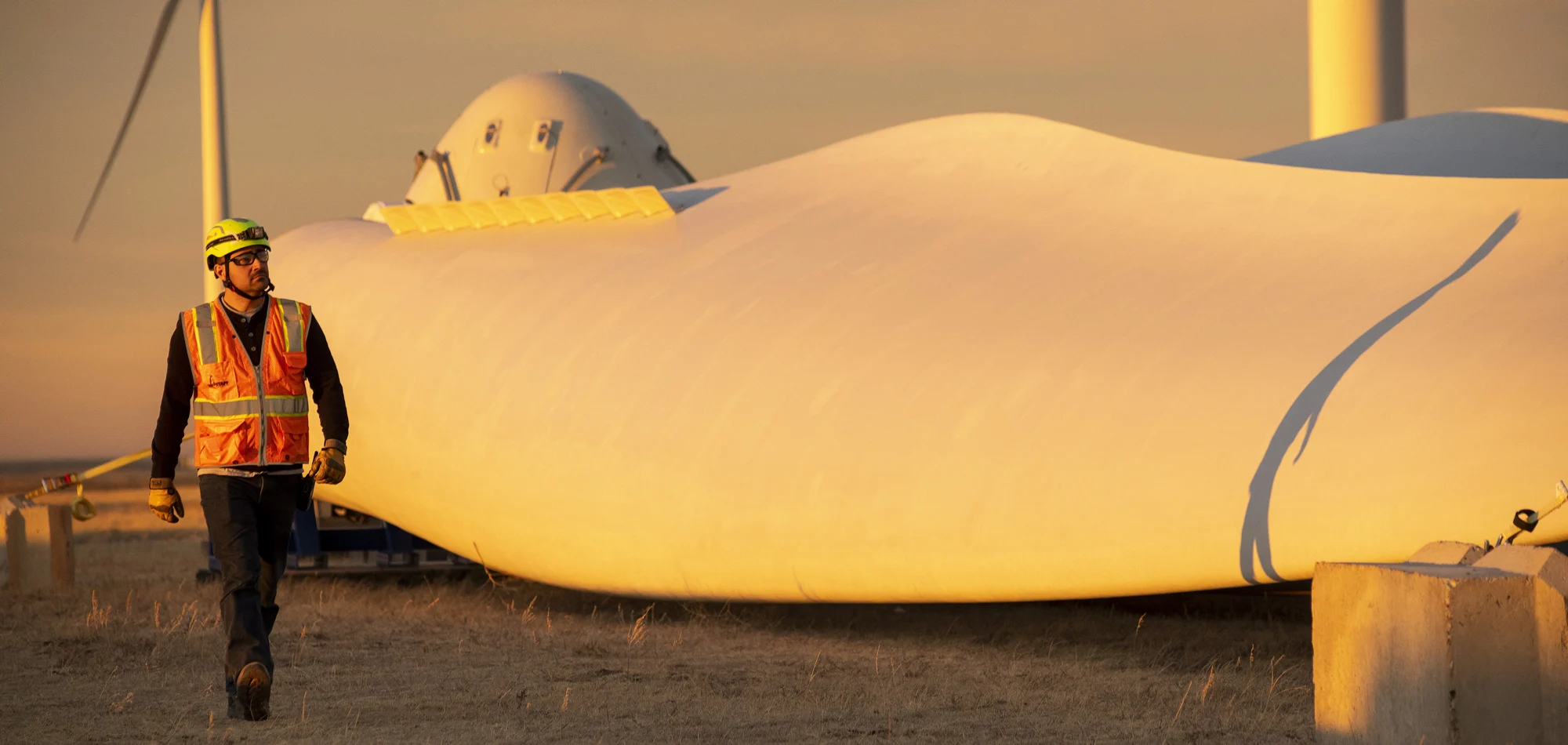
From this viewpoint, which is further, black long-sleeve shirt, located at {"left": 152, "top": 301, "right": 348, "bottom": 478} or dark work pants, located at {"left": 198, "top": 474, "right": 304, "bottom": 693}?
black long-sleeve shirt, located at {"left": 152, "top": 301, "right": 348, "bottom": 478}

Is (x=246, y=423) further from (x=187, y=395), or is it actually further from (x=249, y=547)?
(x=249, y=547)

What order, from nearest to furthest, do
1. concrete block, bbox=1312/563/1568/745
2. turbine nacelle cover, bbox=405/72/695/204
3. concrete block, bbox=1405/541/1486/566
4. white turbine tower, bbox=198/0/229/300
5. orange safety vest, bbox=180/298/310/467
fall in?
1. concrete block, bbox=1312/563/1568/745
2. concrete block, bbox=1405/541/1486/566
3. orange safety vest, bbox=180/298/310/467
4. white turbine tower, bbox=198/0/229/300
5. turbine nacelle cover, bbox=405/72/695/204

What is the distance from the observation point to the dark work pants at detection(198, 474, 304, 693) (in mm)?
7781

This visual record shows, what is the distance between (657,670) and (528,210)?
6443mm

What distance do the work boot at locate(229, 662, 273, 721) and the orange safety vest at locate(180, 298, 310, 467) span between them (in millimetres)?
1083

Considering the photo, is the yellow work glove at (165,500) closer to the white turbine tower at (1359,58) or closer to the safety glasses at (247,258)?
the safety glasses at (247,258)

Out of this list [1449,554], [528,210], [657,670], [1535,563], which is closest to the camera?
Answer: [1535,563]

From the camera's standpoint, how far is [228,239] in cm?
805

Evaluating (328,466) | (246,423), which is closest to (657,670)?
Answer: (328,466)

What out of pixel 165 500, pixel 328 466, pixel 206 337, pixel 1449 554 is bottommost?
pixel 1449 554

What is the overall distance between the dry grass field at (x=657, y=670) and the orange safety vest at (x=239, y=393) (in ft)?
4.79

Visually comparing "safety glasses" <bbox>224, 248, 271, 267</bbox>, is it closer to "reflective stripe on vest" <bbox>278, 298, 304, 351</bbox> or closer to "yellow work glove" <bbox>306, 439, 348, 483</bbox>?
"reflective stripe on vest" <bbox>278, 298, 304, 351</bbox>

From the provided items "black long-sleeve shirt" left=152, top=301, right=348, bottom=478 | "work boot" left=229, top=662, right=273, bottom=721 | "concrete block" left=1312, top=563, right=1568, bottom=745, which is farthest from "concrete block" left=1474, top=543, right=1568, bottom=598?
"work boot" left=229, top=662, right=273, bottom=721

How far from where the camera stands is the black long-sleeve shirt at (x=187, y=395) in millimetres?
8125
